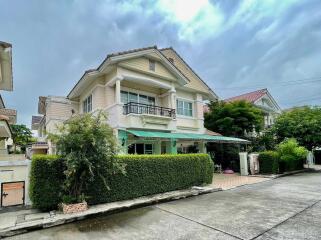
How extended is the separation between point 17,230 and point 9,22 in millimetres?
12583

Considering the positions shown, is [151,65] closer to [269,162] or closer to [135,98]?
[135,98]

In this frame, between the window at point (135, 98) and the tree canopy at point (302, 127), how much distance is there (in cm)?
1610

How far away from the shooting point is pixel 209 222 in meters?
7.53

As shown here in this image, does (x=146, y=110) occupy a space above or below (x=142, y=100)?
below

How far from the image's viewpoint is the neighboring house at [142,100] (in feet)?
53.5

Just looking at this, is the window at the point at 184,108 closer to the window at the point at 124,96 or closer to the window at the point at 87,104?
the window at the point at 124,96

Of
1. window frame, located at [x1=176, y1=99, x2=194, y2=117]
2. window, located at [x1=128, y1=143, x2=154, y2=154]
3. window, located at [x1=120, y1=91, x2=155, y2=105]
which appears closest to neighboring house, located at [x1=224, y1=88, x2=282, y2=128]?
window frame, located at [x1=176, y1=99, x2=194, y2=117]

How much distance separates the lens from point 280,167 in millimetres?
21562

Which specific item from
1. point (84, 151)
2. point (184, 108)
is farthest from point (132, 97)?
point (84, 151)

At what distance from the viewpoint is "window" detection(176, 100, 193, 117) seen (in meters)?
22.2

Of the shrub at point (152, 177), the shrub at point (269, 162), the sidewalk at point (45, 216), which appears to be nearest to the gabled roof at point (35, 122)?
the shrub at point (152, 177)

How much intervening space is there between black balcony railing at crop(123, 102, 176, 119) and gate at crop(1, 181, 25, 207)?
842cm

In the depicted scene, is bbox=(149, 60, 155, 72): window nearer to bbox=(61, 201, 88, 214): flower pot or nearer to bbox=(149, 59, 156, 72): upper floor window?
bbox=(149, 59, 156, 72): upper floor window

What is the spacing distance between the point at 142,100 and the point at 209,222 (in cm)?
1332
